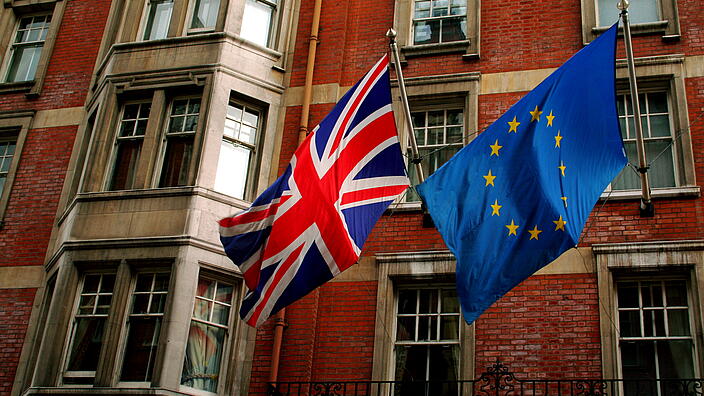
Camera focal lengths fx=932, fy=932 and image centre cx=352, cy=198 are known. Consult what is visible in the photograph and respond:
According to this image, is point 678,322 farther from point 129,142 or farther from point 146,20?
point 146,20

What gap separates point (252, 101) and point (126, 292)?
408 centimetres

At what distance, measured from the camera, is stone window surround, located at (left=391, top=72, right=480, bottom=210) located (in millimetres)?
15508

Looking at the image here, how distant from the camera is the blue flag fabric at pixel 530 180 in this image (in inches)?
419

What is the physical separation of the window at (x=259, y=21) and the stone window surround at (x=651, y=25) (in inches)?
222

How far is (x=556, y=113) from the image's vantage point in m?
11.4

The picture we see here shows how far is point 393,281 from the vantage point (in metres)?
14.3

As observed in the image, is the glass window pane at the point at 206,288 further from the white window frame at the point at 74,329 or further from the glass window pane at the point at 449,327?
the glass window pane at the point at 449,327

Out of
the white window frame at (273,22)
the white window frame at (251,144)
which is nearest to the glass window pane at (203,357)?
the white window frame at (251,144)

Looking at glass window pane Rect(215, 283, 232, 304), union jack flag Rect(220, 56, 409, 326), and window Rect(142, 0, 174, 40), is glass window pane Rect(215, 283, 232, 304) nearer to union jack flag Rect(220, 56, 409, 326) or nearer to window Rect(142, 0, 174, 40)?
union jack flag Rect(220, 56, 409, 326)

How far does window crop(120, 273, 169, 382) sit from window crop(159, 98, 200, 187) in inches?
71.4

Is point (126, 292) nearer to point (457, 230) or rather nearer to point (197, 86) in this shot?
point (197, 86)

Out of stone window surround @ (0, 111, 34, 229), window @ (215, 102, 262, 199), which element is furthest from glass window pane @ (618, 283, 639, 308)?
stone window surround @ (0, 111, 34, 229)

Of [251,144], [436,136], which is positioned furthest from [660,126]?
[251,144]

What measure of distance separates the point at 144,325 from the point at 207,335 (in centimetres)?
97
